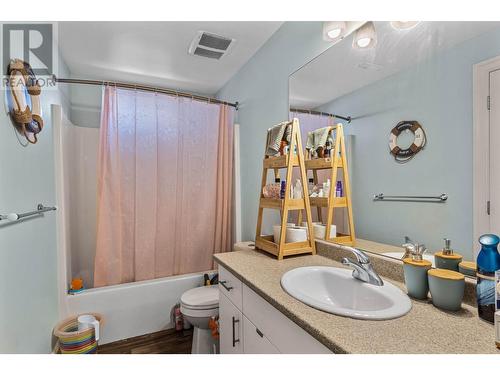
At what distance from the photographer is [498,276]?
62 cm

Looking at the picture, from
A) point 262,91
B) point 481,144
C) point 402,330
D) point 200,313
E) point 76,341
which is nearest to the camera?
point 402,330

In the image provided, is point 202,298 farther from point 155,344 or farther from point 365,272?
point 365,272

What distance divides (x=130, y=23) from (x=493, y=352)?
232cm


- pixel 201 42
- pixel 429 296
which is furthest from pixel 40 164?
pixel 429 296

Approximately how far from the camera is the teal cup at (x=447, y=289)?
716 mm

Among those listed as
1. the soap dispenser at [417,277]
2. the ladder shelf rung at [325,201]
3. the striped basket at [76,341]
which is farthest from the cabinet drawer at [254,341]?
the striped basket at [76,341]

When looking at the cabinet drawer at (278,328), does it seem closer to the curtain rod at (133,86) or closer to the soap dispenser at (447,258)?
the soap dispenser at (447,258)

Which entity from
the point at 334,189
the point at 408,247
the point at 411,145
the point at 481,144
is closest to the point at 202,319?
the point at 334,189

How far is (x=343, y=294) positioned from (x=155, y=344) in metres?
1.62

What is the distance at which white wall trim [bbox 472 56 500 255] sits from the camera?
76 centimetres

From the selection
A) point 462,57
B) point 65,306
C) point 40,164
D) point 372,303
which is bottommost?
point 65,306

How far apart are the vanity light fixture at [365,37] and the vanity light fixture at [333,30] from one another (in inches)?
3.7

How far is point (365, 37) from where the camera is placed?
1.17 metres
